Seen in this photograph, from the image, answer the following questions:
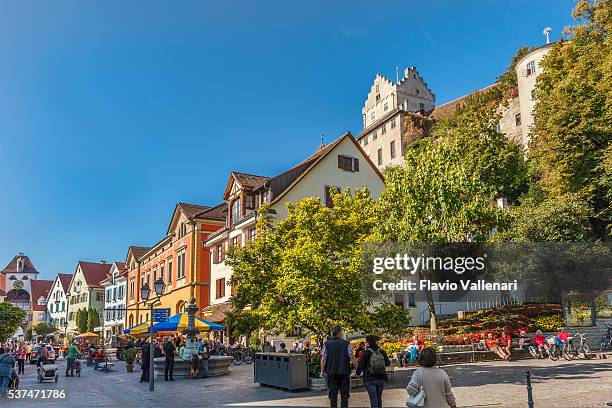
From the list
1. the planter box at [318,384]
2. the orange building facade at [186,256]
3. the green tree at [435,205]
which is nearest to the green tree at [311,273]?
the planter box at [318,384]

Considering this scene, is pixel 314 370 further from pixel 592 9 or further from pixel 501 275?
pixel 592 9

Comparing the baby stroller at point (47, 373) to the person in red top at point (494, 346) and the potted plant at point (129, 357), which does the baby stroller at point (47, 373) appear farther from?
the person in red top at point (494, 346)

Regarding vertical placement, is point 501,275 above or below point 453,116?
below

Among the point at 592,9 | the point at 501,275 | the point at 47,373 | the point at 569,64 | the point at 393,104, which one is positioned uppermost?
the point at 393,104

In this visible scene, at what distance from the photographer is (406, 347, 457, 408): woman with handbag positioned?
20.1 ft

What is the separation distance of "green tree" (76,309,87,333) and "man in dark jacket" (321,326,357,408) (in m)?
79.1

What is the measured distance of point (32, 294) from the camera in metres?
127

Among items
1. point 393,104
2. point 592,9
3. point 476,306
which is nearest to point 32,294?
point 393,104

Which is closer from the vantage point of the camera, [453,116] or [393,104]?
[453,116]

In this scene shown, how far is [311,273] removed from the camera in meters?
16.5

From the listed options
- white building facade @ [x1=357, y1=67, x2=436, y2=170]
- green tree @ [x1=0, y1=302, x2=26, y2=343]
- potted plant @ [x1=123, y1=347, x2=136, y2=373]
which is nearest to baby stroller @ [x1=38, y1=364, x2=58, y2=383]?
potted plant @ [x1=123, y1=347, x2=136, y2=373]

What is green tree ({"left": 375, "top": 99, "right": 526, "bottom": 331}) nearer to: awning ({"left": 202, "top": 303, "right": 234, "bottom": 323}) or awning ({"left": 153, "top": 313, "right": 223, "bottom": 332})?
awning ({"left": 153, "top": 313, "right": 223, "bottom": 332})

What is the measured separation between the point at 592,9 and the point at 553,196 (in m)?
16.9

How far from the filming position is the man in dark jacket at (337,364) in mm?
11109
